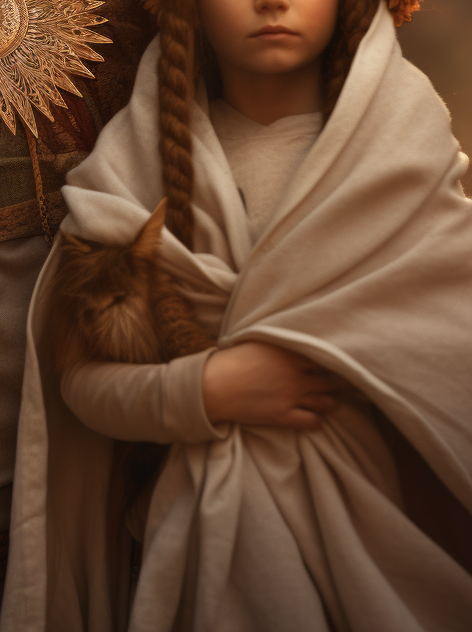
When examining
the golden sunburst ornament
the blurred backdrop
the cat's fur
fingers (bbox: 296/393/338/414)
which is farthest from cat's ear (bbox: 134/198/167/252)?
the blurred backdrop

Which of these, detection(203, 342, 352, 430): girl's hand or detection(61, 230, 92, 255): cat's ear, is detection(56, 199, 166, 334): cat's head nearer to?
detection(61, 230, 92, 255): cat's ear

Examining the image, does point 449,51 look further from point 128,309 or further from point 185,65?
point 128,309

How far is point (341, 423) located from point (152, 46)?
2.01 feet

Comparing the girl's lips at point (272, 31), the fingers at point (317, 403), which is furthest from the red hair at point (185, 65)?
the fingers at point (317, 403)

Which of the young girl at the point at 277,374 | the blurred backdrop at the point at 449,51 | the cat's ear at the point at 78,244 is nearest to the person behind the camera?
the young girl at the point at 277,374

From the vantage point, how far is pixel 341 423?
2.13 ft

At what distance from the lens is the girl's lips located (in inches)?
27.1

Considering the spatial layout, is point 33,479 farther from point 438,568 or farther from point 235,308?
point 438,568

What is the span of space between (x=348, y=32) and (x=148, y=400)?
565 millimetres

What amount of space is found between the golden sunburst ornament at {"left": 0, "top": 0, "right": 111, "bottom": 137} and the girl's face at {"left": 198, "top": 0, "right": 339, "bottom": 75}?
241 millimetres

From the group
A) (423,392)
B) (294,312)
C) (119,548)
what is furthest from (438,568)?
(119,548)

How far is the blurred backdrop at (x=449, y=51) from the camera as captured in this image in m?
0.82

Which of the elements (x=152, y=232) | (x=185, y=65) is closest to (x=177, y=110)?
(x=185, y=65)

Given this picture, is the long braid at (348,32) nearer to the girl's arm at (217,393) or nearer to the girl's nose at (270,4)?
the girl's nose at (270,4)
